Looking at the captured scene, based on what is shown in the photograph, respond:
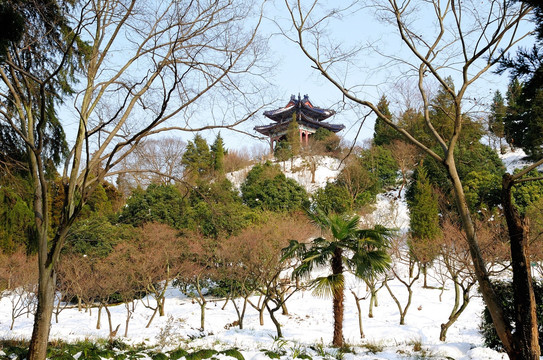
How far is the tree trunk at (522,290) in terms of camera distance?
15.3ft

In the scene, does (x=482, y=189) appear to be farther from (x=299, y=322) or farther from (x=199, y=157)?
(x=199, y=157)

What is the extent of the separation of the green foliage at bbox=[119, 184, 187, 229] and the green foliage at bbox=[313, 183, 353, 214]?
8186 mm

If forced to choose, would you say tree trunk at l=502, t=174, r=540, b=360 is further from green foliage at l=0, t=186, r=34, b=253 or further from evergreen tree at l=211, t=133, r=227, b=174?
evergreen tree at l=211, t=133, r=227, b=174

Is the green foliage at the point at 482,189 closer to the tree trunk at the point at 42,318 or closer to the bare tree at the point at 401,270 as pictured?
the bare tree at the point at 401,270

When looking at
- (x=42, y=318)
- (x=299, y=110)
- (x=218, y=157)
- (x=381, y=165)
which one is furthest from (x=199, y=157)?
(x=42, y=318)

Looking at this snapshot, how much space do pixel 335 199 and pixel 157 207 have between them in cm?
1039

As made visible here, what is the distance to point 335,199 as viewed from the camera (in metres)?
24.6

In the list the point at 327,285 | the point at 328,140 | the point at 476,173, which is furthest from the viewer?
the point at 328,140

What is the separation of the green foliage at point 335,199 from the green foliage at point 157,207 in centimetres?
819

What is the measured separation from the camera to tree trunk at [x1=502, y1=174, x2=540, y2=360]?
184 inches

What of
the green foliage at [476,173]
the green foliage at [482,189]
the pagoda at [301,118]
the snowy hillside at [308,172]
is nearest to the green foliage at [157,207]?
the snowy hillside at [308,172]

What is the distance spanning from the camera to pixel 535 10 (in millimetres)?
4234

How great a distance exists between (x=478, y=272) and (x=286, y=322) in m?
11.0

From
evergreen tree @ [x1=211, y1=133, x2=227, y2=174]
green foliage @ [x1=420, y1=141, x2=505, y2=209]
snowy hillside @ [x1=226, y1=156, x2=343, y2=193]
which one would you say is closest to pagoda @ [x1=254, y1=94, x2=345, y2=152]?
snowy hillside @ [x1=226, y1=156, x2=343, y2=193]
